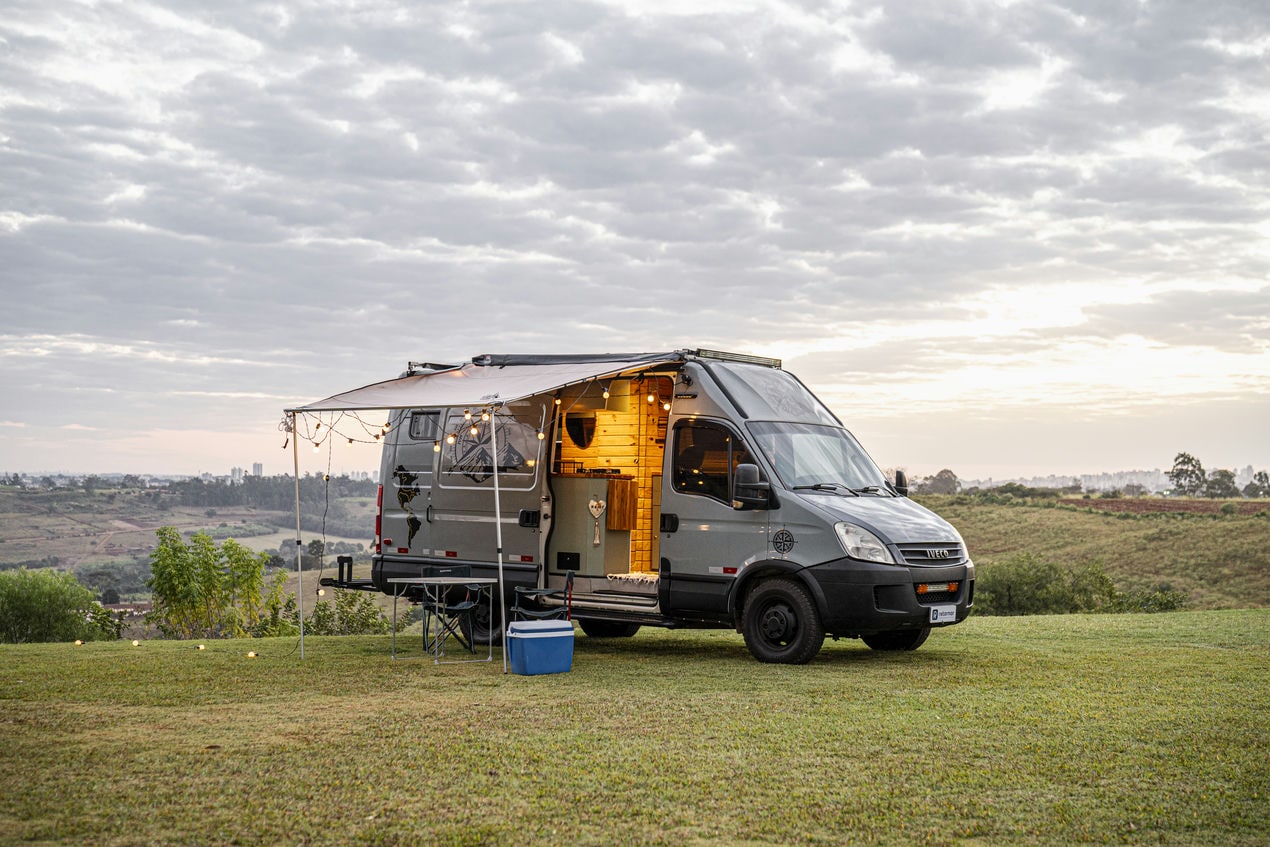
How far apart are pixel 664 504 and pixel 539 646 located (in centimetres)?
189

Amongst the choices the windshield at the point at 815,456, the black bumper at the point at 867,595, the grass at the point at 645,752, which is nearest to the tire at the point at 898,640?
the grass at the point at 645,752

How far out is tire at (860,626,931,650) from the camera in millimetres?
11109

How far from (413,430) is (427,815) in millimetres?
7811

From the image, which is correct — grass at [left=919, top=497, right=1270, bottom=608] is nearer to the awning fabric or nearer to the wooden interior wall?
the wooden interior wall

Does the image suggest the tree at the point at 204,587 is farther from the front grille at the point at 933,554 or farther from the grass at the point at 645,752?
the front grille at the point at 933,554

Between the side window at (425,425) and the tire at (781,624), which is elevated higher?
the side window at (425,425)

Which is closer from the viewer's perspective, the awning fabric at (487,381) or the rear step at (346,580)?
the awning fabric at (487,381)

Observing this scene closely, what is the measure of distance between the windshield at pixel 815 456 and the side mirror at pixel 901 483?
29 cm

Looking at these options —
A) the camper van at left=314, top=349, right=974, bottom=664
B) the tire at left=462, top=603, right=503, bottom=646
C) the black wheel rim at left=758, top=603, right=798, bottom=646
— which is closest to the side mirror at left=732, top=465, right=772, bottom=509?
the camper van at left=314, top=349, right=974, bottom=664

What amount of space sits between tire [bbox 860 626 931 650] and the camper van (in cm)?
2

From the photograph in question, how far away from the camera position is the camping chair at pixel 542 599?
36.4 ft

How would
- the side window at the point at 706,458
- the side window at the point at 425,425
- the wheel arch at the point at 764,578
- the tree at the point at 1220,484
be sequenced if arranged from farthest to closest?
the tree at the point at 1220,484, the side window at the point at 425,425, the side window at the point at 706,458, the wheel arch at the point at 764,578

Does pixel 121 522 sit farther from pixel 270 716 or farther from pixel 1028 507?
pixel 270 716

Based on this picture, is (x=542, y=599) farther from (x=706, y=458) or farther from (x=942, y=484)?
(x=942, y=484)
